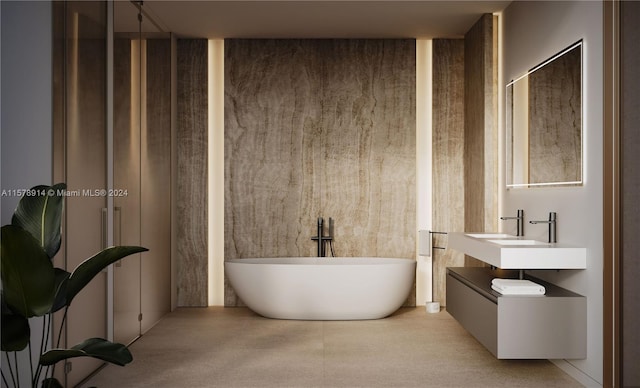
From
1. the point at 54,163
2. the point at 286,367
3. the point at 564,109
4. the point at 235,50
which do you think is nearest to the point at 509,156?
the point at 564,109

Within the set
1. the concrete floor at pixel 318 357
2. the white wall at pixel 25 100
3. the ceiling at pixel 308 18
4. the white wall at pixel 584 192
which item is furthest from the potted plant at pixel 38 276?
the white wall at pixel 584 192

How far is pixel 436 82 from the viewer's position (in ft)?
19.9

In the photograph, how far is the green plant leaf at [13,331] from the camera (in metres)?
2.36

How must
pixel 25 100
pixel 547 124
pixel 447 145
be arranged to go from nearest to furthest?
1. pixel 25 100
2. pixel 547 124
3. pixel 447 145

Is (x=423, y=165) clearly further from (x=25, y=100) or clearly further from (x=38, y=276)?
(x=38, y=276)

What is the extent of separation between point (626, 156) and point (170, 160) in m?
3.97

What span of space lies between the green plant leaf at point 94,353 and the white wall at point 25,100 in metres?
0.71

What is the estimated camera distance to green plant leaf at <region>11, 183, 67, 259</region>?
2.51m

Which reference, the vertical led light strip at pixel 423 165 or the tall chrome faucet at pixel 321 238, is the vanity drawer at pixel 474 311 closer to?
the vertical led light strip at pixel 423 165

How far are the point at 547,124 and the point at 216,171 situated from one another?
3.20 m

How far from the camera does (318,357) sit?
426cm

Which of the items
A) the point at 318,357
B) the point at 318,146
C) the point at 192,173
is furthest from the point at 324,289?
the point at 192,173

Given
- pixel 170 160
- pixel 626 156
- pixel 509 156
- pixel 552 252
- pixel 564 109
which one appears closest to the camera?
pixel 626 156

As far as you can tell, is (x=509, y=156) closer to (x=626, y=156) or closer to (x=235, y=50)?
(x=626, y=156)
